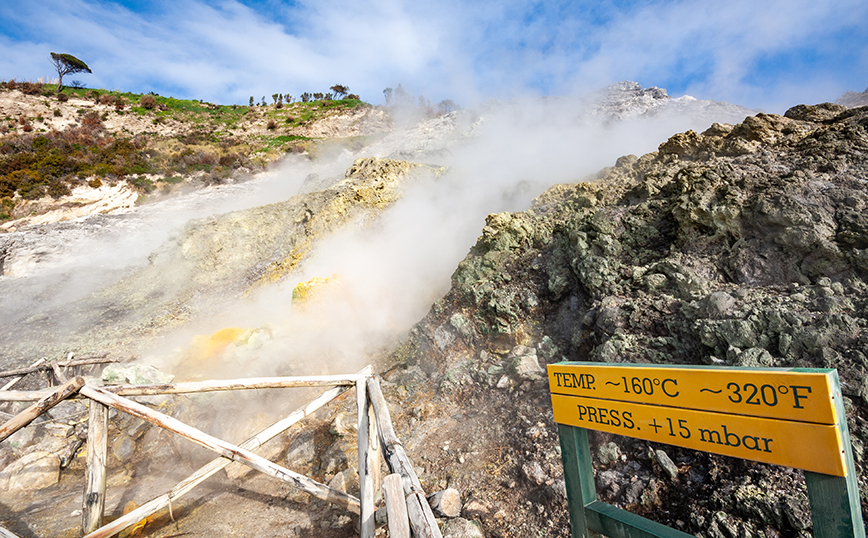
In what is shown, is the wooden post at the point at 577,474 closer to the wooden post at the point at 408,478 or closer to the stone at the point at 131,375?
the wooden post at the point at 408,478

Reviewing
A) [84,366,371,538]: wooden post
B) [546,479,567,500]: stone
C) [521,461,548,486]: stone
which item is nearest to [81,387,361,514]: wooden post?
[84,366,371,538]: wooden post

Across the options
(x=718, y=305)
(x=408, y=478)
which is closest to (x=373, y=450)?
(x=408, y=478)

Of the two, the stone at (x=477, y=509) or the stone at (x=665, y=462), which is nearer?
the stone at (x=665, y=462)

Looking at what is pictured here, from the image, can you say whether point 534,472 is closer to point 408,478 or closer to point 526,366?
Answer: point 408,478

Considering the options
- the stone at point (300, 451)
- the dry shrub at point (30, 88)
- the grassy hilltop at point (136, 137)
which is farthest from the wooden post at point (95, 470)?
the dry shrub at point (30, 88)

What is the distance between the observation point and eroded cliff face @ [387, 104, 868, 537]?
9.25 ft

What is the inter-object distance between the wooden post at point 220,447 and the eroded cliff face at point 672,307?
134 cm

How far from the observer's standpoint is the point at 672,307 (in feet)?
13.9

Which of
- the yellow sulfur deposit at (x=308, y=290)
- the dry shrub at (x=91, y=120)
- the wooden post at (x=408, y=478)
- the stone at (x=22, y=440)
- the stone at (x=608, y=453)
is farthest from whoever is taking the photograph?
the dry shrub at (x=91, y=120)

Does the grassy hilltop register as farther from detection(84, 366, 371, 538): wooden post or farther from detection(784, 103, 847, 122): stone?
detection(784, 103, 847, 122): stone

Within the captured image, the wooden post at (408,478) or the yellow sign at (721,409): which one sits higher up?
the yellow sign at (721,409)

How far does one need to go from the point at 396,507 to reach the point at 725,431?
1944mm

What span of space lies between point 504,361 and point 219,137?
34.1m

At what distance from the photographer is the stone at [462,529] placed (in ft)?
9.96
